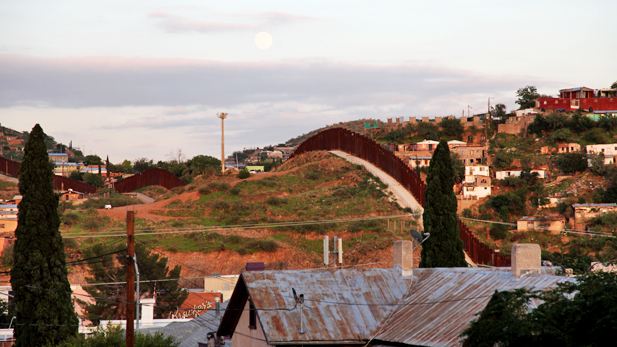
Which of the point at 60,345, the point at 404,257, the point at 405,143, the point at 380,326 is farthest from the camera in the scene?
the point at 405,143

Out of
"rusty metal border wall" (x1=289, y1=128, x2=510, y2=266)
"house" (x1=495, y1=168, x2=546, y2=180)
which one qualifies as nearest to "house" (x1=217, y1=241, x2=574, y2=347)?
"rusty metal border wall" (x1=289, y1=128, x2=510, y2=266)

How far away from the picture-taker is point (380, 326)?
16781 millimetres

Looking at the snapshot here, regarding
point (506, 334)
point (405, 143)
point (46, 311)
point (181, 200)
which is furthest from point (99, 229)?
point (405, 143)

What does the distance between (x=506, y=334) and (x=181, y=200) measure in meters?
58.0

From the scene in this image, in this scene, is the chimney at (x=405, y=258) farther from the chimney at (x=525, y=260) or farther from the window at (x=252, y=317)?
the window at (x=252, y=317)

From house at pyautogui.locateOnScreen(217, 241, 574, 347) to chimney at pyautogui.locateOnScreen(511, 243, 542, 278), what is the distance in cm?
2

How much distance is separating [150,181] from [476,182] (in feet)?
140

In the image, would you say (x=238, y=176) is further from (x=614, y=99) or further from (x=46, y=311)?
(x=614, y=99)

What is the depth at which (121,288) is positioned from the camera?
42406 millimetres

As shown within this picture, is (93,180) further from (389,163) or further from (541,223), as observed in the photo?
(541,223)

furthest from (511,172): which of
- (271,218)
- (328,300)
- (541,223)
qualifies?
(328,300)

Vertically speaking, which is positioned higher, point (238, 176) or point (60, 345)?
point (238, 176)

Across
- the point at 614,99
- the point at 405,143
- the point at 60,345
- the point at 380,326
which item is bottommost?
the point at 60,345

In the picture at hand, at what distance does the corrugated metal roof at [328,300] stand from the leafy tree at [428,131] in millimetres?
88718
